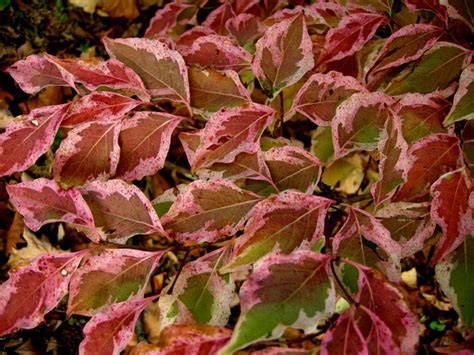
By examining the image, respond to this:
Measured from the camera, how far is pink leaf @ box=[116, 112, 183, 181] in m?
0.77

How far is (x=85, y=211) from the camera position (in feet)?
2.41

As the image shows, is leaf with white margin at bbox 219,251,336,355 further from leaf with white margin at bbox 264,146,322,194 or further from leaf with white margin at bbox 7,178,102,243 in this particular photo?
leaf with white margin at bbox 7,178,102,243

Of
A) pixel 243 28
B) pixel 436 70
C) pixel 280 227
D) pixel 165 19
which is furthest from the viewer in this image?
pixel 165 19

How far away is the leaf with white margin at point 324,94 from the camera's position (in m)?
0.79

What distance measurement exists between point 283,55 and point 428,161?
0.95 feet

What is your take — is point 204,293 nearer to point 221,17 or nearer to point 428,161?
point 428,161

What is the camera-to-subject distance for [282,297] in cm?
59

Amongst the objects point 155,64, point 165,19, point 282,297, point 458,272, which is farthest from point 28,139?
point 458,272

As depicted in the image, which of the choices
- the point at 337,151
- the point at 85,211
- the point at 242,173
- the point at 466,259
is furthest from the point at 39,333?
the point at 466,259

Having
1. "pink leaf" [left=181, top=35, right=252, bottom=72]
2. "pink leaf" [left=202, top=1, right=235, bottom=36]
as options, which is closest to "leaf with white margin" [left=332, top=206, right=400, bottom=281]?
"pink leaf" [left=181, top=35, right=252, bottom=72]

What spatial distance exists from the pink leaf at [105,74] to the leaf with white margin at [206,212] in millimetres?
196

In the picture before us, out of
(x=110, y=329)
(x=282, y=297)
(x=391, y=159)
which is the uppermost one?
(x=391, y=159)

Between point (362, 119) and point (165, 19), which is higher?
point (165, 19)

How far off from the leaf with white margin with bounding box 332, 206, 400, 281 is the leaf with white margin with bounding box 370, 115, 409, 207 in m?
0.05
